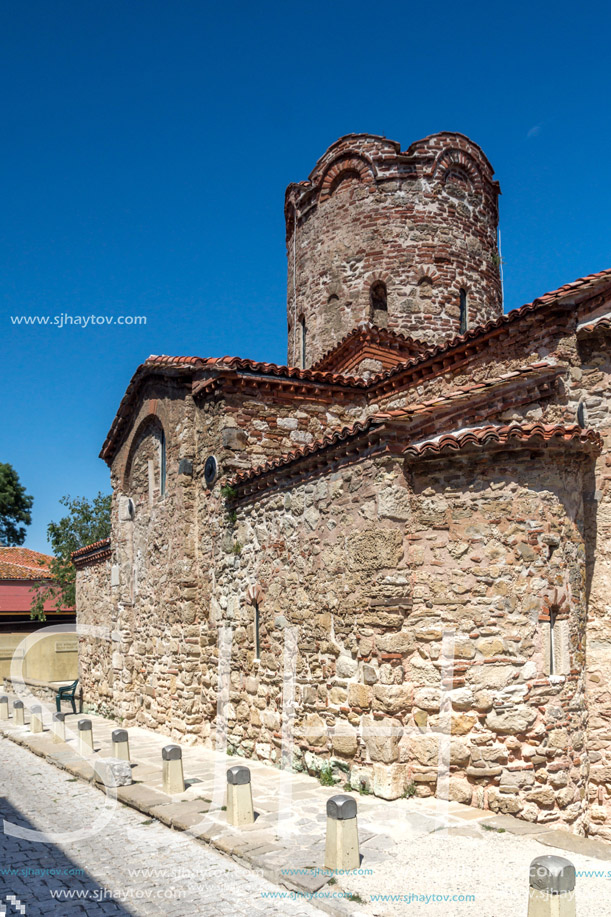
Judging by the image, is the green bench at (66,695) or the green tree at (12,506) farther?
the green tree at (12,506)

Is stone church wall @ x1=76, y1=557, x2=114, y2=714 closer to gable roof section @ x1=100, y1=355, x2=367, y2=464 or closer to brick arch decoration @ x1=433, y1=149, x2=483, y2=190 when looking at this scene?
gable roof section @ x1=100, y1=355, x2=367, y2=464

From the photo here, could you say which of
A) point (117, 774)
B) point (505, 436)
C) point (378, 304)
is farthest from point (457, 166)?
point (117, 774)

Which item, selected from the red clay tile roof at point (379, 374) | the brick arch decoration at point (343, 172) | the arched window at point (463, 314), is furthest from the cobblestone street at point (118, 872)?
the brick arch decoration at point (343, 172)

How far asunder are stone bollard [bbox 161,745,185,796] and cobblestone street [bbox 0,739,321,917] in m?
0.45

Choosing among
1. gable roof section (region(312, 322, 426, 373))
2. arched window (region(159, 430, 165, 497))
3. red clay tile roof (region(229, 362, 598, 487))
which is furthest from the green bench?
red clay tile roof (region(229, 362, 598, 487))

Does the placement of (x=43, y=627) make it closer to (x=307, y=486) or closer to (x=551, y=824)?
(x=307, y=486)

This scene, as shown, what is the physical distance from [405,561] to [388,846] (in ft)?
8.32

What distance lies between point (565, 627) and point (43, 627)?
19.9 meters

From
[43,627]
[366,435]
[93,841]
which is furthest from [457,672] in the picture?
[43,627]

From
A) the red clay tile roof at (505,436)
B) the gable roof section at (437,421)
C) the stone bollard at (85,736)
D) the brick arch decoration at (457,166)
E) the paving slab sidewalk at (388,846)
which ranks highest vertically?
the brick arch decoration at (457,166)

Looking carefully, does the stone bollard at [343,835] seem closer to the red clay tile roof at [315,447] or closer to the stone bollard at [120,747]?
the red clay tile roof at [315,447]

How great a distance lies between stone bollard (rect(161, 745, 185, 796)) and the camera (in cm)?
759

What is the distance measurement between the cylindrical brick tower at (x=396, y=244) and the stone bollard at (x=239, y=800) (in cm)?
897

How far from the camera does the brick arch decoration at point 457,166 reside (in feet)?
46.7
